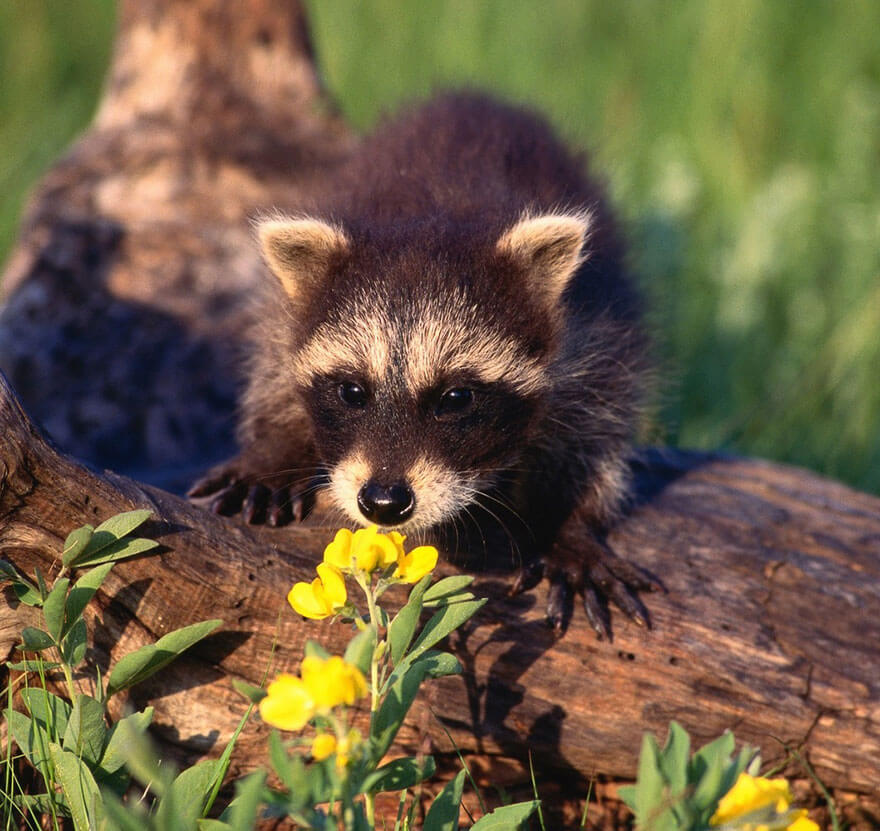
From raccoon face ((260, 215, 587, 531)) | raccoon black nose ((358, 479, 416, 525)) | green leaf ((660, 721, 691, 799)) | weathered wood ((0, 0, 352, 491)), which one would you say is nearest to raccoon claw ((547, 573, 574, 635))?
raccoon face ((260, 215, 587, 531))

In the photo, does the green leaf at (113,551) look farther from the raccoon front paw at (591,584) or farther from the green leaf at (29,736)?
the raccoon front paw at (591,584)

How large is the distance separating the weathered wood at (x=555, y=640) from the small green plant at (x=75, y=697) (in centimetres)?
17

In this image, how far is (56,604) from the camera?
2.19 m

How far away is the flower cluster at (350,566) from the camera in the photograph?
7.03 feet

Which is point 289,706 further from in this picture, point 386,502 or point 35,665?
point 386,502

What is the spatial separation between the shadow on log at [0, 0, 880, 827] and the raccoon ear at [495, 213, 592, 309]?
2.71ft

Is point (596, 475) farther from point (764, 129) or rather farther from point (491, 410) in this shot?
point (764, 129)

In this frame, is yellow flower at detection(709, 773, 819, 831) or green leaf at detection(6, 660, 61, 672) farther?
green leaf at detection(6, 660, 61, 672)

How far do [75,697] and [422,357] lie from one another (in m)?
1.20

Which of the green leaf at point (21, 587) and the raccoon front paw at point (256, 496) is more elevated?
the green leaf at point (21, 587)

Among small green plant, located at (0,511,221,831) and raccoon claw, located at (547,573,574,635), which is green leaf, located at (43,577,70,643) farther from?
raccoon claw, located at (547,573,574,635)

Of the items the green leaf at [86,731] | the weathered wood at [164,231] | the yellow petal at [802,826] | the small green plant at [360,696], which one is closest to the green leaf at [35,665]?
the green leaf at [86,731]

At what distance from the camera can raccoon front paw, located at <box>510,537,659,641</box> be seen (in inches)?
117

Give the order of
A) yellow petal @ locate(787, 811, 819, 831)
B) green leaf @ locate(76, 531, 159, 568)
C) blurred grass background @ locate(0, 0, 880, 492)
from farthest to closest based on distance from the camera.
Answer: blurred grass background @ locate(0, 0, 880, 492) < green leaf @ locate(76, 531, 159, 568) < yellow petal @ locate(787, 811, 819, 831)
